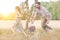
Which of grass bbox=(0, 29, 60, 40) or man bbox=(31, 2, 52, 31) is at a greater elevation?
man bbox=(31, 2, 52, 31)

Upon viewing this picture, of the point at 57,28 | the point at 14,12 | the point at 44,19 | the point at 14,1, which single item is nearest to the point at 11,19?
the point at 14,12

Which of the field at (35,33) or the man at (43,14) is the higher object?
the man at (43,14)

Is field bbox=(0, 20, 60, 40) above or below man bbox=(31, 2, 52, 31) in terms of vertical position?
below

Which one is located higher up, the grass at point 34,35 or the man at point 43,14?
the man at point 43,14

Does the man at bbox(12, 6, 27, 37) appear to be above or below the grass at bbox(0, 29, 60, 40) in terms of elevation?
above

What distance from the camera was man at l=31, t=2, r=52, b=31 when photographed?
1.39m

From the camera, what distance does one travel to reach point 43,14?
4.57 ft

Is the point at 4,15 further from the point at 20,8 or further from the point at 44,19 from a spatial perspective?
the point at 44,19

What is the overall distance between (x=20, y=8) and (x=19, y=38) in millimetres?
301

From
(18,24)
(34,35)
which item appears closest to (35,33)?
(34,35)

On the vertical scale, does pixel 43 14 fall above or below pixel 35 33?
above

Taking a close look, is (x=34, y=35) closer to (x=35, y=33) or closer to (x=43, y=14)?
(x=35, y=33)

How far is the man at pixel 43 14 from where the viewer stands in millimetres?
1387

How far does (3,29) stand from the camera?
139cm
